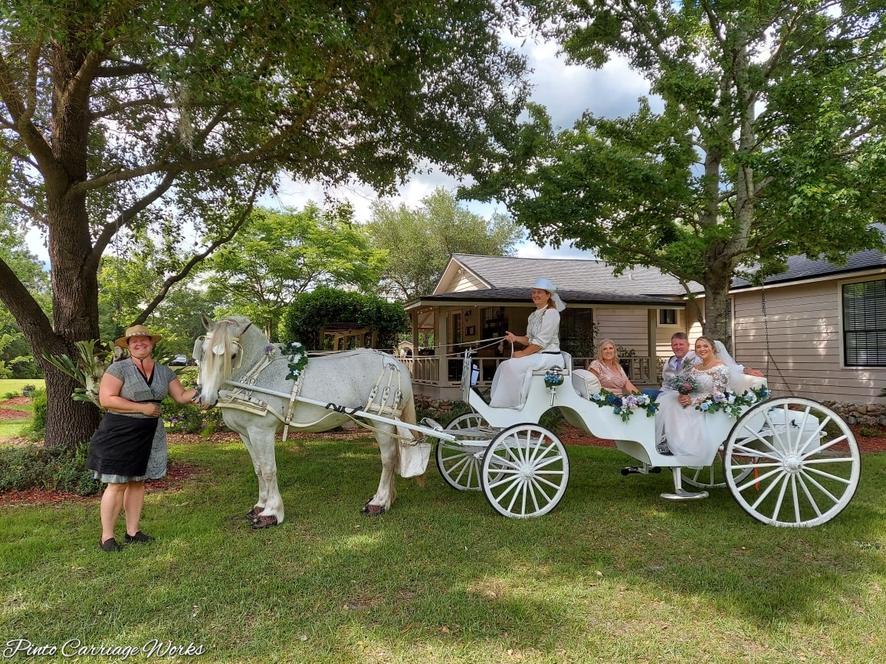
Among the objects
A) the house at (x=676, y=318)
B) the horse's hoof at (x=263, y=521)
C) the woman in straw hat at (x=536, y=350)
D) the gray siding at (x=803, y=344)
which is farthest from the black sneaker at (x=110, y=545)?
the gray siding at (x=803, y=344)

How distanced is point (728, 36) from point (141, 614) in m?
11.0

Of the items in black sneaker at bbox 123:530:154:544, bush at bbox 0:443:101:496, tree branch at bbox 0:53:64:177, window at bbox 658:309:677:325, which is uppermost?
tree branch at bbox 0:53:64:177

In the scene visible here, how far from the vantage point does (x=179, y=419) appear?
10789 millimetres

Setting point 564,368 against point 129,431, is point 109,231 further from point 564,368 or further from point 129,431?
point 564,368

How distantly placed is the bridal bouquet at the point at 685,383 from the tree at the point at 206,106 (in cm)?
456

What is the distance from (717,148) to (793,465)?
6440mm

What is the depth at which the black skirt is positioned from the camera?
430 centimetres

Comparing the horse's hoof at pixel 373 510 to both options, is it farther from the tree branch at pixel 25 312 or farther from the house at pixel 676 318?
the house at pixel 676 318

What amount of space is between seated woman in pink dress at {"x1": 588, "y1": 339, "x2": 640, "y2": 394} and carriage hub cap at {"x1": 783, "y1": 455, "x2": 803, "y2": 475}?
1.47m

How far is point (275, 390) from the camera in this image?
5047mm

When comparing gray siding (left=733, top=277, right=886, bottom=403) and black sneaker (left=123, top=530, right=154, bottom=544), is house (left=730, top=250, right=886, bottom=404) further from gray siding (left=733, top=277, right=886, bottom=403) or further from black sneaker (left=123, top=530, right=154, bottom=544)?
black sneaker (left=123, top=530, right=154, bottom=544)

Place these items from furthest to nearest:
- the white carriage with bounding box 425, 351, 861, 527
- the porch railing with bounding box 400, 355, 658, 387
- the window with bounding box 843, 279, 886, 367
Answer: the porch railing with bounding box 400, 355, 658, 387 → the window with bounding box 843, 279, 886, 367 → the white carriage with bounding box 425, 351, 861, 527

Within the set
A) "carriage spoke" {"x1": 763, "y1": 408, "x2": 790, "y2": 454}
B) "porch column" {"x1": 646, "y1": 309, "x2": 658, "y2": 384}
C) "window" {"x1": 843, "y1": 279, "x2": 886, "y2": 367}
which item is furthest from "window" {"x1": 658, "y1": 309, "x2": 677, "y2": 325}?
"carriage spoke" {"x1": 763, "y1": 408, "x2": 790, "y2": 454}

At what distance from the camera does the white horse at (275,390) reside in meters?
4.76
